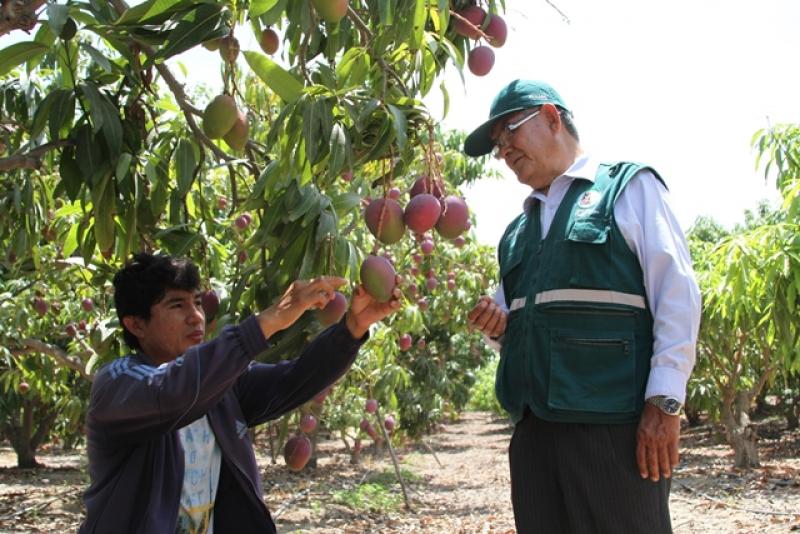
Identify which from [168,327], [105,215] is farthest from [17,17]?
[168,327]

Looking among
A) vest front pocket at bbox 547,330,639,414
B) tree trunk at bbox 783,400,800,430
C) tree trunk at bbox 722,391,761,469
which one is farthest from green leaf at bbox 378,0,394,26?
tree trunk at bbox 783,400,800,430

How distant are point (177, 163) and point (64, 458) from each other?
37.3 feet

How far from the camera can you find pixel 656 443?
4.65 feet

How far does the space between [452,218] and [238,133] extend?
0.58 m

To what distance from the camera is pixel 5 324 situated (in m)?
4.72

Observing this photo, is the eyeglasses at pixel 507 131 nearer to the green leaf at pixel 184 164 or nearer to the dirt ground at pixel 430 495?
the green leaf at pixel 184 164

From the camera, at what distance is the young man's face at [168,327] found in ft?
5.51

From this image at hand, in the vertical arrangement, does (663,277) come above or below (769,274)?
below

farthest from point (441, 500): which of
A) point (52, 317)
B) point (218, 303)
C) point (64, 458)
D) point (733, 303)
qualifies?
point (64, 458)

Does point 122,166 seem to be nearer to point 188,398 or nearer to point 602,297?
point 188,398

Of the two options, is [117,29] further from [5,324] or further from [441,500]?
[441,500]

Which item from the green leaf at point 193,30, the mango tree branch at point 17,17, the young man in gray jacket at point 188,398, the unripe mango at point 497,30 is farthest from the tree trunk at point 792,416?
the mango tree branch at point 17,17

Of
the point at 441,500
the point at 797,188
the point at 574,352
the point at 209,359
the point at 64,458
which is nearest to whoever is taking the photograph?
the point at 209,359

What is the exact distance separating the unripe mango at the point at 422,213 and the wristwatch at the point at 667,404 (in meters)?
0.51
